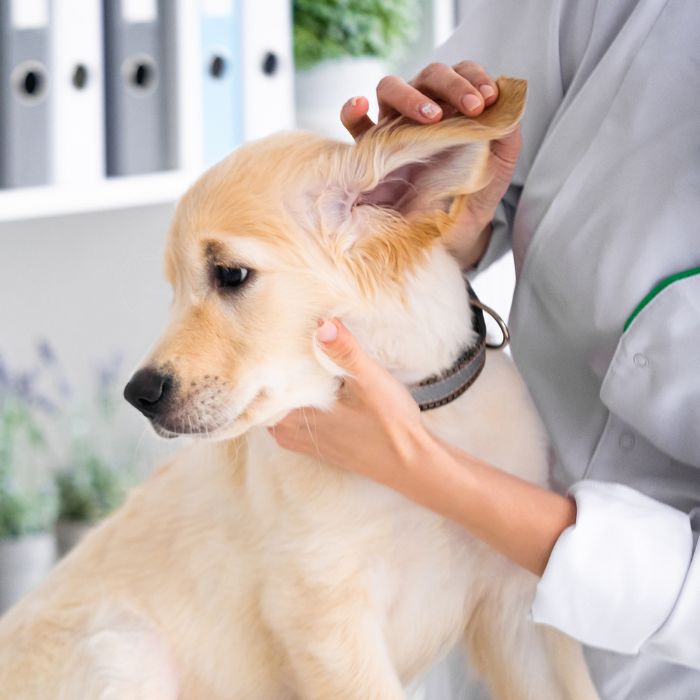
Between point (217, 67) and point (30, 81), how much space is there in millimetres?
311

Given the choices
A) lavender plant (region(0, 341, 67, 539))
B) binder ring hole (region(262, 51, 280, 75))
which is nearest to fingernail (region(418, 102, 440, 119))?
binder ring hole (region(262, 51, 280, 75))

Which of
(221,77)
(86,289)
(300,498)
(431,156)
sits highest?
(431,156)

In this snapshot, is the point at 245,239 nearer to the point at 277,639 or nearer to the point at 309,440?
the point at 309,440

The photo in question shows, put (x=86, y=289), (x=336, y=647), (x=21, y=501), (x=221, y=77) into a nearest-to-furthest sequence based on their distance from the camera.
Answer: (x=336, y=647), (x=221, y=77), (x=21, y=501), (x=86, y=289)

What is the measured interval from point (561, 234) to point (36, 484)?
120cm

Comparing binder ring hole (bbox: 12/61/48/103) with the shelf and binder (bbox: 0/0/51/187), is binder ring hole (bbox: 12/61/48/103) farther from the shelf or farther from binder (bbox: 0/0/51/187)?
the shelf

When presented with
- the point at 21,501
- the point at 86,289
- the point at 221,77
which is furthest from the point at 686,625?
the point at 86,289

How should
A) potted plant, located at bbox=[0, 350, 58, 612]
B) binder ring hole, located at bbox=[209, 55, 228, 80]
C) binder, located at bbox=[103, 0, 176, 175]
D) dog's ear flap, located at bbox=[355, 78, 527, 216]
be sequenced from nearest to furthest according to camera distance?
1. dog's ear flap, located at bbox=[355, 78, 527, 216]
2. binder, located at bbox=[103, 0, 176, 175]
3. binder ring hole, located at bbox=[209, 55, 228, 80]
4. potted plant, located at bbox=[0, 350, 58, 612]

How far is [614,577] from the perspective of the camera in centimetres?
92

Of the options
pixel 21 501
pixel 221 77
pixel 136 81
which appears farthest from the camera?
pixel 21 501

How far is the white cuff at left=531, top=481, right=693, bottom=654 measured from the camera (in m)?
0.92

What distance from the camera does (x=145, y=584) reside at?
3.68 ft

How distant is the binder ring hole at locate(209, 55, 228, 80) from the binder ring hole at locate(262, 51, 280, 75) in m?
0.07

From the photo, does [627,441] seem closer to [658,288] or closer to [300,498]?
[658,288]
